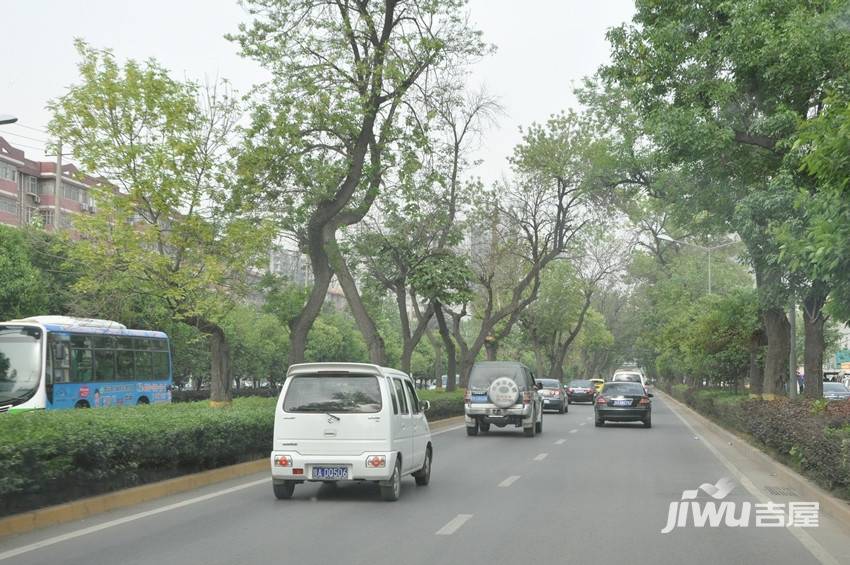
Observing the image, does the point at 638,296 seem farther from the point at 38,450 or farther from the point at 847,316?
the point at 38,450

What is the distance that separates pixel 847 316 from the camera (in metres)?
13.7

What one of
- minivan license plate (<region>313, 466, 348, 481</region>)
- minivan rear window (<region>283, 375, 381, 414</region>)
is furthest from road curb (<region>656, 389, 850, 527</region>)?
minivan license plate (<region>313, 466, 348, 481</region>)

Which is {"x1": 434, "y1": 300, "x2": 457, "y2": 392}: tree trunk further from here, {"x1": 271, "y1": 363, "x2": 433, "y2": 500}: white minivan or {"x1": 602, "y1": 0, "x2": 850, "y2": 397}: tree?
{"x1": 271, "y1": 363, "x2": 433, "y2": 500}: white minivan

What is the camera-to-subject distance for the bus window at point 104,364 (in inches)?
1145

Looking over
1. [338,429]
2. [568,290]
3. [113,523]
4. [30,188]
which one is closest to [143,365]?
[338,429]

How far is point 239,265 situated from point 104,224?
3.12 metres

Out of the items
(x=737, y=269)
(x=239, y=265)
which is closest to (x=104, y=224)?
(x=239, y=265)

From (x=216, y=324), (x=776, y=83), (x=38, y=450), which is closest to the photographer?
(x=38, y=450)

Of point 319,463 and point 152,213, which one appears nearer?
point 319,463

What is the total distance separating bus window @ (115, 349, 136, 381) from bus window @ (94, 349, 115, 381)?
297mm

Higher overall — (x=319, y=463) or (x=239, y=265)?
(x=239, y=265)

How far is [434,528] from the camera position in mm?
9930

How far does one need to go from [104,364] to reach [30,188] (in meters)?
52.5

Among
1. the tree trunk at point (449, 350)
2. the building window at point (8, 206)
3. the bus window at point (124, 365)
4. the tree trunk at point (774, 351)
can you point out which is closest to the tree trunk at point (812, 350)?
the tree trunk at point (774, 351)
